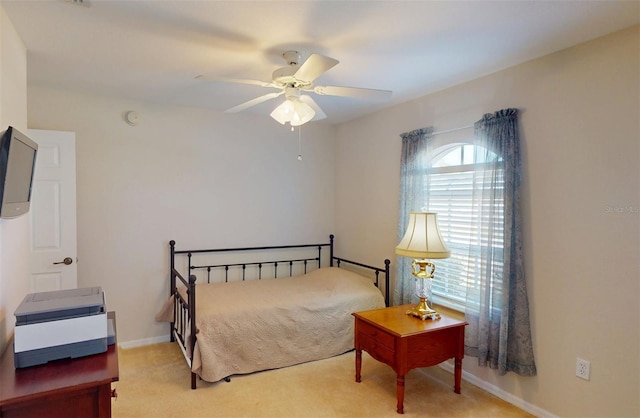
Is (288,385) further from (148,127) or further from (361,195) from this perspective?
(148,127)

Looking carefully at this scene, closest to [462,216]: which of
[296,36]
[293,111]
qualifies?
[293,111]

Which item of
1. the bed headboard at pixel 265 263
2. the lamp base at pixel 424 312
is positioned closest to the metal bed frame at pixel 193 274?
the bed headboard at pixel 265 263

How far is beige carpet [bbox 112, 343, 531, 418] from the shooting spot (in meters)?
2.62

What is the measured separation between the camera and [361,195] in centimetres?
439

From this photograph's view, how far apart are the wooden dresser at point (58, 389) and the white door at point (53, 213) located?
1.75 meters

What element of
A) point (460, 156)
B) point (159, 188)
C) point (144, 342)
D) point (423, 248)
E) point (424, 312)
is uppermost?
point (460, 156)

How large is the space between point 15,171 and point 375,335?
2390mm

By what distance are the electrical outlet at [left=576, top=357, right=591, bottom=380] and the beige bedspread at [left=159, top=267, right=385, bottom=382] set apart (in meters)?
1.67

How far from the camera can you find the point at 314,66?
2.06 m

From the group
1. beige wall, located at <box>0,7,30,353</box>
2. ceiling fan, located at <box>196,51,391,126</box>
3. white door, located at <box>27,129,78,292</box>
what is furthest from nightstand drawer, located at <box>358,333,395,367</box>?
white door, located at <box>27,129,78,292</box>

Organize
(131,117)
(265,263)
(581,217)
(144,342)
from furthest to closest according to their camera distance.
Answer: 1. (265,263)
2. (144,342)
3. (131,117)
4. (581,217)

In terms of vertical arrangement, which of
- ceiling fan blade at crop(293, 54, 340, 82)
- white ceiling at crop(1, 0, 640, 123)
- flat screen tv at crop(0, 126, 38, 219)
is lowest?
flat screen tv at crop(0, 126, 38, 219)

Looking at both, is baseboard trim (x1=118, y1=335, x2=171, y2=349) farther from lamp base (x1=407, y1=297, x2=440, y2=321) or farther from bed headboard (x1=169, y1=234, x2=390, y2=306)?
lamp base (x1=407, y1=297, x2=440, y2=321)

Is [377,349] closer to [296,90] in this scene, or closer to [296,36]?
[296,90]
